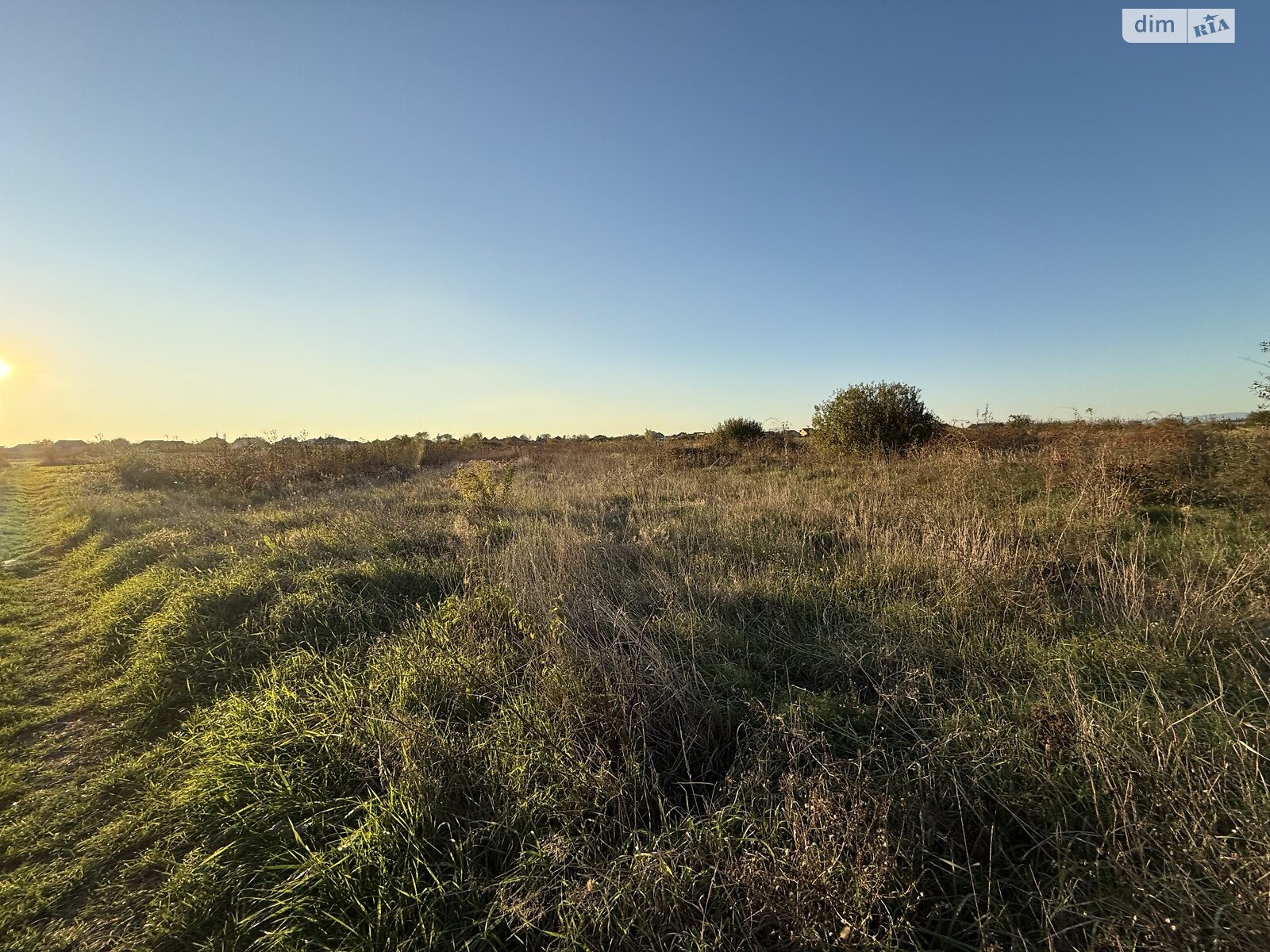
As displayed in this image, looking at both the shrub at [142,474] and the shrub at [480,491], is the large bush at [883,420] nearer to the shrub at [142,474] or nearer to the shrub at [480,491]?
the shrub at [480,491]

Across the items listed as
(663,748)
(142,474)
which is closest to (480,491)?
(663,748)

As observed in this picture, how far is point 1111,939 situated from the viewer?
1.51 metres

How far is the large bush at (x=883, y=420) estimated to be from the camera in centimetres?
1627

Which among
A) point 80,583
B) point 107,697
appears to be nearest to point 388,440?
point 80,583

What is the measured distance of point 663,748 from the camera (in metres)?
2.69

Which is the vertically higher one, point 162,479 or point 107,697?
point 162,479

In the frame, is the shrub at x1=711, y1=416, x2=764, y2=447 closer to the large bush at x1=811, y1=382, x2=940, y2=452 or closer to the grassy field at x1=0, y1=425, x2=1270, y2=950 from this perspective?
the large bush at x1=811, y1=382, x2=940, y2=452

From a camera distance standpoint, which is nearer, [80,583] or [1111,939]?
[1111,939]

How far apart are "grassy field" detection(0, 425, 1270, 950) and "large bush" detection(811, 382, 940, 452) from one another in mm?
10106

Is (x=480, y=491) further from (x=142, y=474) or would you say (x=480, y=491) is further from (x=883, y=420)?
(x=142, y=474)

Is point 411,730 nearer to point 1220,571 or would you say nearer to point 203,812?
point 203,812

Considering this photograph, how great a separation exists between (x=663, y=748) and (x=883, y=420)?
645 inches

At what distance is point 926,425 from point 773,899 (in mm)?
17765

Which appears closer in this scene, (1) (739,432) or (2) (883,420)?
(2) (883,420)
